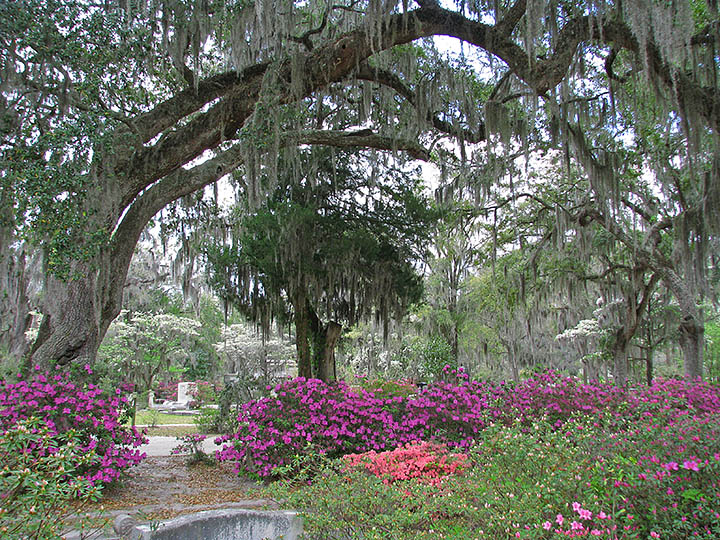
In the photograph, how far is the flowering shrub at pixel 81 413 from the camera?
582cm

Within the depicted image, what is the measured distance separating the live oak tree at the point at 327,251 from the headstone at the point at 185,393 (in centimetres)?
1563

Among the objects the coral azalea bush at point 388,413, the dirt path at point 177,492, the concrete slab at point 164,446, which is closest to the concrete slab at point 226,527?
the dirt path at point 177,492

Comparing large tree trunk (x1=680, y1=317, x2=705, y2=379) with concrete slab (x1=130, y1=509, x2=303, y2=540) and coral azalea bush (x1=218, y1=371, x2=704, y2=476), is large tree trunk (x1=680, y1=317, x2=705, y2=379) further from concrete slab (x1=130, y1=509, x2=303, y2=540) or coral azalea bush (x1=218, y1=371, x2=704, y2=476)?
concrete slab (x1=130, y1=509, x2=303, y2=540)

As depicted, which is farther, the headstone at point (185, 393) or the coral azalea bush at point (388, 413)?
the headstone at point (185, 393)

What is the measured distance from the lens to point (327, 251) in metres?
10.5

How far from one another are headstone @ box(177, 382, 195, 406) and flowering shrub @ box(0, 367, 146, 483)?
20.2m

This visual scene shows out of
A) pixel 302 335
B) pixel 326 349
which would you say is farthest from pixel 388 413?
pixel 326 349

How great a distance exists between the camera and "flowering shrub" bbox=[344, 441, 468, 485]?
4.80m

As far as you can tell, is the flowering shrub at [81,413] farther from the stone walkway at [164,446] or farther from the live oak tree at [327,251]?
the live oak tree at [327,251]

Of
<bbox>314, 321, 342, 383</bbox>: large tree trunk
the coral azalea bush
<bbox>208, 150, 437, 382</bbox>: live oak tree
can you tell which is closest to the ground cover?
the coral azalea bush

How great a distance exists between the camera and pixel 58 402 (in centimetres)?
602

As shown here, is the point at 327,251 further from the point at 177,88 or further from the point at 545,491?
the point at 545,491

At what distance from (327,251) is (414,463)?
19.4ft

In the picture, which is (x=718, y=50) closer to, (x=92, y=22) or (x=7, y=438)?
(x=92, y=22)
